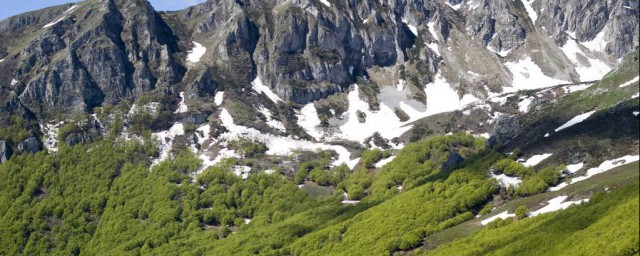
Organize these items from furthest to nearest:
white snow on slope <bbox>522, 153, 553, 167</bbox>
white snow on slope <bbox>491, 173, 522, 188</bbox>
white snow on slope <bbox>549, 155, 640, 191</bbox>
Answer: white snow on slope <bbox>522, 153, 553, 167</bbox>, white snow on slope <bbox>491, 173, 522, 188</bbox>, white snow on slope <bbox>549, 155, 640, 191</bbox>

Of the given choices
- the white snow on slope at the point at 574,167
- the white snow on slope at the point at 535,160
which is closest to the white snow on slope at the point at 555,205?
the white snow on slope at the point at 574,167

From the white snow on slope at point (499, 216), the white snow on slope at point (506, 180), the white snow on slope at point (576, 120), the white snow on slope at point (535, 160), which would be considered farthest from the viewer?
the white snow on slope at point (576, 120)

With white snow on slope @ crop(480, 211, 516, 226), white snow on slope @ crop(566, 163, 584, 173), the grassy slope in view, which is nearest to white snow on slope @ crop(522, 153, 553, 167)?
white snow on slope @ crop(566, 163, 584, 173)

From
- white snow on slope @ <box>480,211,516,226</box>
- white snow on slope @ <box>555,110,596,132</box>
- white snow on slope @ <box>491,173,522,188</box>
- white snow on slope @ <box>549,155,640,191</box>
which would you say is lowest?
white snow on slope @ <box>480,211,516,226</box>

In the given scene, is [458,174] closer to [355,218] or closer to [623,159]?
[355,218]

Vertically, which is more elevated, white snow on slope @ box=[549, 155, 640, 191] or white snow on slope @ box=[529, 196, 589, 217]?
white snow on slope @ box=[549, 155, 640, 191]

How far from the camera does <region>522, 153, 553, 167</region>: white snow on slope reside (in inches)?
6639

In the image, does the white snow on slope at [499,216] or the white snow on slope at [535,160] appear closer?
the white snow on slope at [499,216]

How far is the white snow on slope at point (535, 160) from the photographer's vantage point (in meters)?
169

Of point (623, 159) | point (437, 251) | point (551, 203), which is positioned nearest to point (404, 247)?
point (437, 251)

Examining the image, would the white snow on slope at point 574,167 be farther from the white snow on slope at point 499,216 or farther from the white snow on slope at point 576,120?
the white snow on slope at point 499,216

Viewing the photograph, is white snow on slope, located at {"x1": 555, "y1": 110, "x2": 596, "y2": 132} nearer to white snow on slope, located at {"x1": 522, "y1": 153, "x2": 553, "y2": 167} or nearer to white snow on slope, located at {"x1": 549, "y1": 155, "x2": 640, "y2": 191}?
white snow on slope, located at {"x1": 522, "y1": 153, "x2": 553, "y2": 167}

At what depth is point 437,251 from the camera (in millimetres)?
130250

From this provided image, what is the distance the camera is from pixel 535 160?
559ft
